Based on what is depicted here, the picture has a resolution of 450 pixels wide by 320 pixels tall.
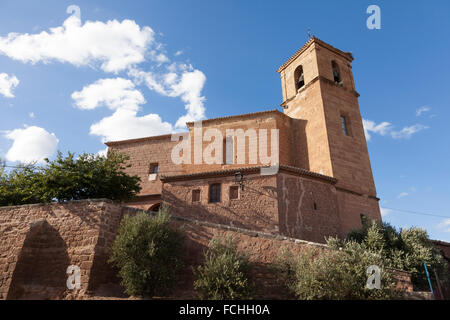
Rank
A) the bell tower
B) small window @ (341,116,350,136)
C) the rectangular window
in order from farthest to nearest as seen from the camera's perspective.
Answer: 1. the rectangular window
2. small window @ (341,116,350,136)
3. the bell tower

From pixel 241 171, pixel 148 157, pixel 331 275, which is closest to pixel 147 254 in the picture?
pixel 331 275

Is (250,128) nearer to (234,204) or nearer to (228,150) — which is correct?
(228,150)

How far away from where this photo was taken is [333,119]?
18.7m

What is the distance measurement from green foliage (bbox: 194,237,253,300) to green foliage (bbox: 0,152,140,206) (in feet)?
21.4

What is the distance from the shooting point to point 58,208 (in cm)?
1009

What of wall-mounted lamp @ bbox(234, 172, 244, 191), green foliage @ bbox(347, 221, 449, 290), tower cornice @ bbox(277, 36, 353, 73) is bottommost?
green foliage @ bbox(347, 221, 449, 290)

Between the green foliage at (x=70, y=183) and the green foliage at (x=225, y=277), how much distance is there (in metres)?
6.52

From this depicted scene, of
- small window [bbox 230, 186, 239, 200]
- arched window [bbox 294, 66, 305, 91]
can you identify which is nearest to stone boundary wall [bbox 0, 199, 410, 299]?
small window [bbox 230, 186, 239, 200]

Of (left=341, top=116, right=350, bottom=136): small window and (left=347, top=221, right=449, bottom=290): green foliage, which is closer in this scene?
(left=347, top=221, right=449, bottom=290): green foliage

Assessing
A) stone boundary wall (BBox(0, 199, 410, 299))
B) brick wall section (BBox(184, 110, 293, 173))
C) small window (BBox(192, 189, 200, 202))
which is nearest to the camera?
stone boundary wall (BBox(0, 199, 410, 299))

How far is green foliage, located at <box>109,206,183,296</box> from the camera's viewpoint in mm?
8297

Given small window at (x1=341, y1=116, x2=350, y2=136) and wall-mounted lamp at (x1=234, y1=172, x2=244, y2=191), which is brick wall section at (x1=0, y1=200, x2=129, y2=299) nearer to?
wall-mounted lamp at (x1=234, y1=172, x2=244, y2=191)

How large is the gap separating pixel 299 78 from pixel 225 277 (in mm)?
18411

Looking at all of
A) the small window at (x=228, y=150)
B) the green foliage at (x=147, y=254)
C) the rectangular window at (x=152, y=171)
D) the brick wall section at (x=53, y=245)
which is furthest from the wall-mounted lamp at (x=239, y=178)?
the rectangular window at (x=152, y=171)
